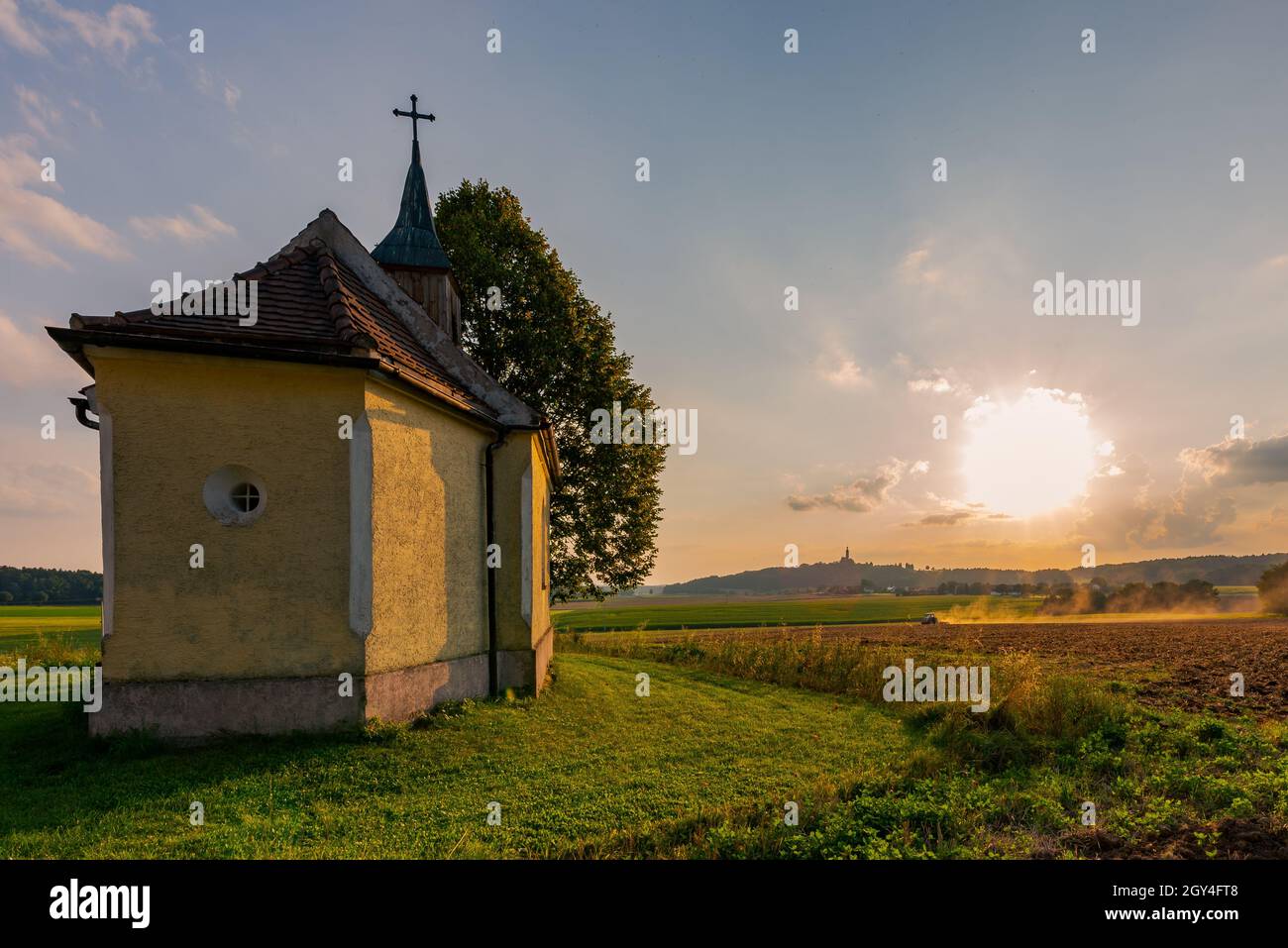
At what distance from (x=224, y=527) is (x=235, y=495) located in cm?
50

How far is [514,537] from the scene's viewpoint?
10.6 metres

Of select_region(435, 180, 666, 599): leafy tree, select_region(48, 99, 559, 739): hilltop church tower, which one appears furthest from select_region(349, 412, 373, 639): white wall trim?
select_region(435, 180, 666, 599): leafy tree

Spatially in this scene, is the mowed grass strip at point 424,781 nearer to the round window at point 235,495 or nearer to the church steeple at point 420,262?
the round window at point 235,495

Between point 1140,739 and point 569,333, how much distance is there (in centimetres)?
1658

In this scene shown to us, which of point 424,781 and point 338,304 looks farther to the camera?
point 338,304

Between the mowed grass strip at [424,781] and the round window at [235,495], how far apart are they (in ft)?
9.93

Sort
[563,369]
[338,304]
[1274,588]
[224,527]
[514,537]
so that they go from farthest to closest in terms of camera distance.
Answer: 1. [1274,588]
2. [563,369]
3. [514,537]
4. [338,304]
5. [224,527]

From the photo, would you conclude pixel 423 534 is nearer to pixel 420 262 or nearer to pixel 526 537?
pixel 526 537

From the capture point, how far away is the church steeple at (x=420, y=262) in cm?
1339

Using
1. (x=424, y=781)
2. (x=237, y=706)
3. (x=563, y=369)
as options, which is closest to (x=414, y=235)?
(x=563, y=369)

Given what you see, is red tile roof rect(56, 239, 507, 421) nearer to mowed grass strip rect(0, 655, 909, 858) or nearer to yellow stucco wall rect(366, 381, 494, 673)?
yellow stucco wall rect(366, 381, 494, 673)

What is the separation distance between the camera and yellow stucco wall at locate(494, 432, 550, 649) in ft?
33.9
